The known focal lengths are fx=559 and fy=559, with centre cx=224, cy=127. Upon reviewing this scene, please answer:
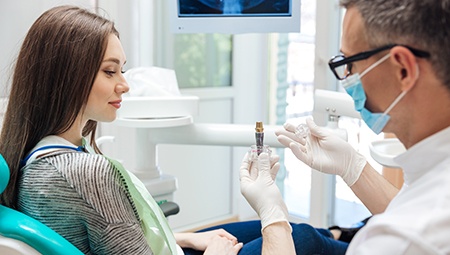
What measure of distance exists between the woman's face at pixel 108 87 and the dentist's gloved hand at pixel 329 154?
450 mm

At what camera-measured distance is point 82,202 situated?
1.19 m

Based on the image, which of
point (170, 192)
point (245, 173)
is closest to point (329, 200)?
point (170, 192)

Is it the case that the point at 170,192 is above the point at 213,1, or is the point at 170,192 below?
below

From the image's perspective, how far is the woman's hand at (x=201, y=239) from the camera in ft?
5.42

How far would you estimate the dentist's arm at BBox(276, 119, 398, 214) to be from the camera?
1.48m

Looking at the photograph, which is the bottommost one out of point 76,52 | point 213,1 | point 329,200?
point 329,200

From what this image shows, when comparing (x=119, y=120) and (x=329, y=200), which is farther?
(x=329, y=200)

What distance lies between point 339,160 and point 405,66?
0.65 m

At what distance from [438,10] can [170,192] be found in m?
1.60

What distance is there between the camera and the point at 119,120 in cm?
210

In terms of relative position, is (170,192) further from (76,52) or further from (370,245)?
(370,245)

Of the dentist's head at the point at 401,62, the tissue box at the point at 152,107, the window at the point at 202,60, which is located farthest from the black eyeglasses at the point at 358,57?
the window at the point at 202,60

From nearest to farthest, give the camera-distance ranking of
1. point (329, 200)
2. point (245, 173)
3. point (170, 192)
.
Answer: point (245, 173), point (170, 192), point (329, 200)

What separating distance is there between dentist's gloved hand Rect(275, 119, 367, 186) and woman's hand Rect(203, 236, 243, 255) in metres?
0.32
